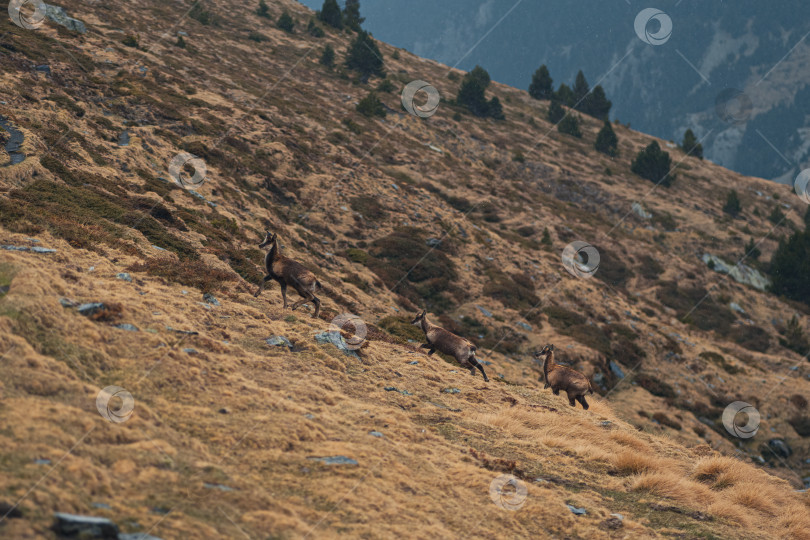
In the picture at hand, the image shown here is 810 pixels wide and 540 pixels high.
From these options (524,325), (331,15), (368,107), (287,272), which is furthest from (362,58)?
(287,272)

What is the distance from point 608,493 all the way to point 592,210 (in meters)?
52.7

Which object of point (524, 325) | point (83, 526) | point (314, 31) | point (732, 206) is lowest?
point (83, 526)

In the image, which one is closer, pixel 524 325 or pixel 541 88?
pixel 524 325

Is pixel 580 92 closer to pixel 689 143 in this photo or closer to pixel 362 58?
pixel 689 143

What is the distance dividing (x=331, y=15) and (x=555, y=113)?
39553 millimetres

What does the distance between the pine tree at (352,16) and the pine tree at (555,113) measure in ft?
113

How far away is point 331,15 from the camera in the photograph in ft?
263

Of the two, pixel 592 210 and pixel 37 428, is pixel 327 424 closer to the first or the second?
pixel 37 428

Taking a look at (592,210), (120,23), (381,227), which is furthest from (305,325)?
(592,210)

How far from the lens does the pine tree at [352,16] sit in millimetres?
83812

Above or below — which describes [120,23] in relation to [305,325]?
above

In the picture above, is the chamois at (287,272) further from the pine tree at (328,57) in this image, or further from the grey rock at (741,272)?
the pine tree at (328,57)

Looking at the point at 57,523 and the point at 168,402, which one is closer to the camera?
the point at 57,523

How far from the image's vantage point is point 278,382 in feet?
31.2
